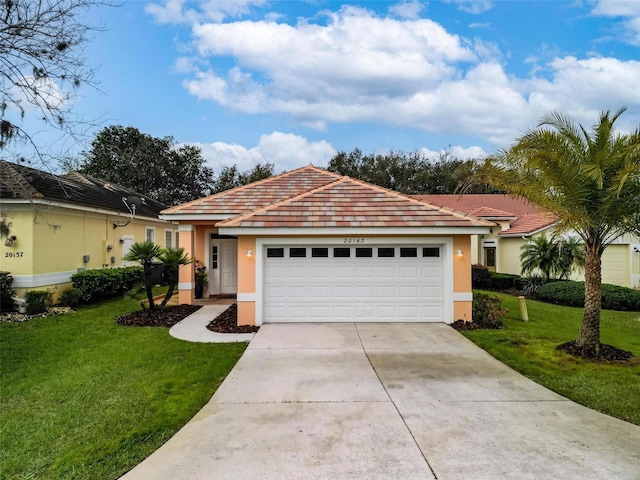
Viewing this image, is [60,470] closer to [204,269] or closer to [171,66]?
[204,269]

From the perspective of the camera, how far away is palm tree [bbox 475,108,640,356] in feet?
23.7

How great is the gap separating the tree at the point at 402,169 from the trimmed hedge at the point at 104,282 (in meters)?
29.7

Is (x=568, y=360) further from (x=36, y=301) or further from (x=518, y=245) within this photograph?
(x=518, y=245)

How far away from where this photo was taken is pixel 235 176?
41.6 m

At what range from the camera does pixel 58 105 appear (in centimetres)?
628

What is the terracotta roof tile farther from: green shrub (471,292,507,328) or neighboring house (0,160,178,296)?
neighboring house (0,160,178,296)

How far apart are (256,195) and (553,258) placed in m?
13.3

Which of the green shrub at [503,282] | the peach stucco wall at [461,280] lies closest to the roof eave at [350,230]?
the peach stucco wall at [461,280]

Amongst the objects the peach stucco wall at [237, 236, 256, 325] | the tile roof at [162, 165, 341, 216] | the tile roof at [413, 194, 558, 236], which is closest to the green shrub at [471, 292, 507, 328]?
the peach stucco wall at [237, 236, 256, 325]

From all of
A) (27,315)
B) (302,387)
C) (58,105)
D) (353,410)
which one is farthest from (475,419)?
(27,315)

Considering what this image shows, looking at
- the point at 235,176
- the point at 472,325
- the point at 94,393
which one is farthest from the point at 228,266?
the point at 235,176

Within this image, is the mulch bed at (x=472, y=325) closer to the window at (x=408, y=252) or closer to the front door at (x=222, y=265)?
A: the window at (x=408, y=252)

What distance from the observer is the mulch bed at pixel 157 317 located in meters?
10.5

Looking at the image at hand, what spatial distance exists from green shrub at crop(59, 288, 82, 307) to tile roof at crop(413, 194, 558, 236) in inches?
565
